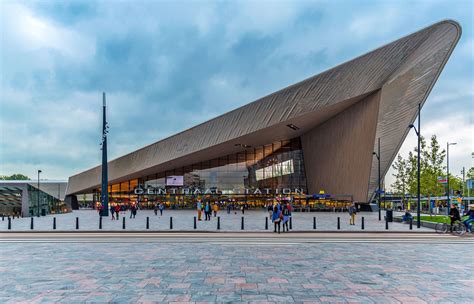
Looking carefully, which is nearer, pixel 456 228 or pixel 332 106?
pixel 456 228

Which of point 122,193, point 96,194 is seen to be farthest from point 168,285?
point 96,194

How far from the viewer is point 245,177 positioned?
47.3m

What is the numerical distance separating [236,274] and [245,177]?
4032 centimetres

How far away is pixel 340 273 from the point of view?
7.15m

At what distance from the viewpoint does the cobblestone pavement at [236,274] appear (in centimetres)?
560

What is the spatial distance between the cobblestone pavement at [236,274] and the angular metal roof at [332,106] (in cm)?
2069

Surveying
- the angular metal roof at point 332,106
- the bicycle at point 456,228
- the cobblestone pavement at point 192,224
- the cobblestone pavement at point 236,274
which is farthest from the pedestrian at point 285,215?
the angular metal roof at point 332,106

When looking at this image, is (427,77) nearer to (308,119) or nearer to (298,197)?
(308,119)

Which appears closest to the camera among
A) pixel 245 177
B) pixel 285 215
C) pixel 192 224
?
pixel 285 215

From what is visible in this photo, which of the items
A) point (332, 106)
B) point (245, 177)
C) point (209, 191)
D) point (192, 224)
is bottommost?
point (192, 224)

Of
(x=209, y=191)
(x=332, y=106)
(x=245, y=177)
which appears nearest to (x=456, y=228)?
(x=332, y=106)

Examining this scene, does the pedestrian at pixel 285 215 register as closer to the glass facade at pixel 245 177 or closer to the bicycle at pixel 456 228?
the bicycle at pixel 456 228

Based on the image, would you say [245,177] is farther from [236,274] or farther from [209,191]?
[236,274]

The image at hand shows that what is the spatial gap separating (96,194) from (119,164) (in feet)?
32.3
